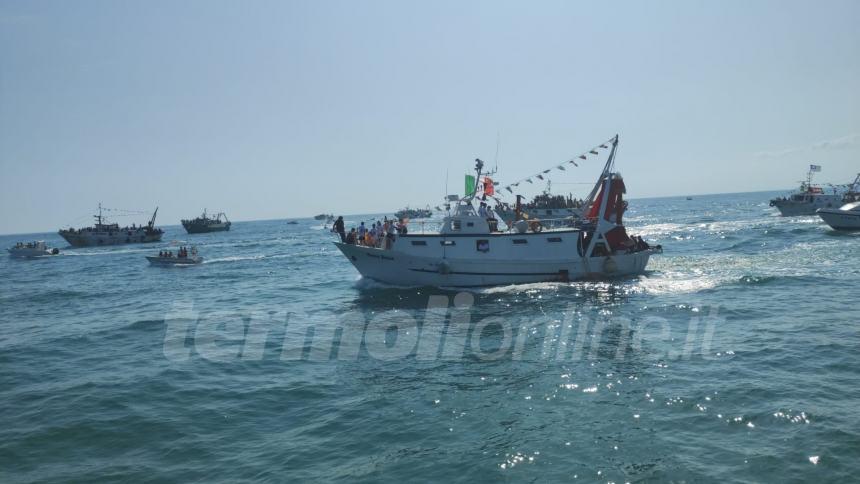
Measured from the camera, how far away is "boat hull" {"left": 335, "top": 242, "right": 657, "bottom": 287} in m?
29.0

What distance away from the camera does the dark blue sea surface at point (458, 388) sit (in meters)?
9.70

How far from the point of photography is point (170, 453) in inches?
422

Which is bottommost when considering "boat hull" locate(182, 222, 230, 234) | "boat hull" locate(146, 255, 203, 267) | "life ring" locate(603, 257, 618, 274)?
"life ring" locate(603, 257, 618, 274)

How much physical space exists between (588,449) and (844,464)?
→ 4.19 metres

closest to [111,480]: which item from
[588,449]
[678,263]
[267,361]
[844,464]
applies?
[267,361]

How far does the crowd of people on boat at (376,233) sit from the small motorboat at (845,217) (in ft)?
149

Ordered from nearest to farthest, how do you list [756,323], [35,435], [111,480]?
1. [111,480]
2. [35,435]
3. [756,323]

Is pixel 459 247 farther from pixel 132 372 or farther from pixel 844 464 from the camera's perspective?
→ pixel 844 464

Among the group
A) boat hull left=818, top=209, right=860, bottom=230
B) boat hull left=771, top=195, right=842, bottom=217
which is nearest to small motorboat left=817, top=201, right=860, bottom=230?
boat hull left=818, top=209, right=860, bottom=230

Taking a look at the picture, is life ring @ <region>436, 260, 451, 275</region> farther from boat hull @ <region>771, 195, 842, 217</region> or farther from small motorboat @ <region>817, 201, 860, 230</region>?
boat hull @ <region>771, 195, 842, 217</region>

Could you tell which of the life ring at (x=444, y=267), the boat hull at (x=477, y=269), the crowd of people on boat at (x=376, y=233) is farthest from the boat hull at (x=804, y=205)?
the crowd of people on boat at (x=376, y=233)

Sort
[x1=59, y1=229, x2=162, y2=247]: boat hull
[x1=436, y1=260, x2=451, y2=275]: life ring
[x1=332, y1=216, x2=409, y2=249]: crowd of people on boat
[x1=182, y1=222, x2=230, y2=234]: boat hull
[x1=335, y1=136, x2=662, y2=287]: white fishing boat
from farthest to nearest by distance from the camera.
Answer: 1. [x1=182, y1=222, x2=230, y2=234]: boat hull
2. [x1=59, y1=229, x2=162, y2=247]: boat hull
3. [x1=332, y1=216, x2=409, y2=249]: crowd of people on boat
4. [x1=335, y1=136, x2=662, y2=287]: white fishing boat
5. [x1=436, y1=260, x2=451, y2=275]: life ring

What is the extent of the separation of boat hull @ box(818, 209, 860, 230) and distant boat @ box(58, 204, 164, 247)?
378ft

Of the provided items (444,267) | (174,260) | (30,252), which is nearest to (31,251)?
(30,252)
